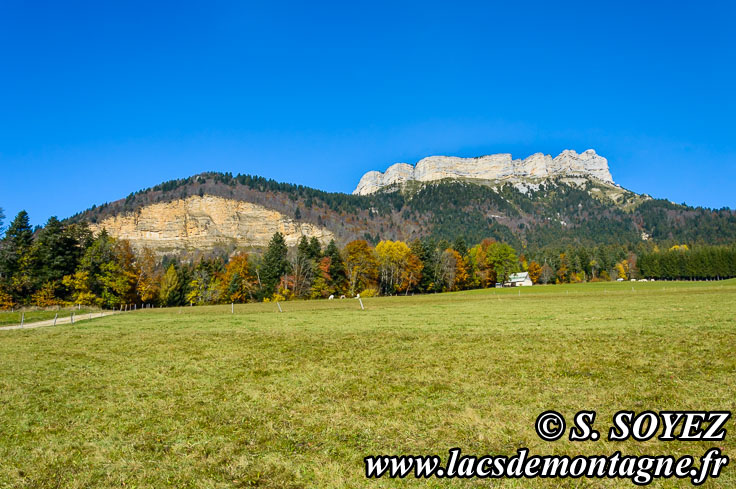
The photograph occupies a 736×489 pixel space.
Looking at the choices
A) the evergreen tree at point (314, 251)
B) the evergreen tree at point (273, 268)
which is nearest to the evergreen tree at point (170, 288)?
the evergreen tree at point (273, 268)

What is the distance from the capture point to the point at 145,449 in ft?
21.9

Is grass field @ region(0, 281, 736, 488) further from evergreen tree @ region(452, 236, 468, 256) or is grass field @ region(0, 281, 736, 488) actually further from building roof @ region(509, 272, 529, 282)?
building roof @ region(509, 272, 529, 282)

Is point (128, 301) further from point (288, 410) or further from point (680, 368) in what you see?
point (680, 368)

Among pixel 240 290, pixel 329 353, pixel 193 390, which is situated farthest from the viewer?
Result: pixel 240 290

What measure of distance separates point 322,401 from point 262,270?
78.8 meters

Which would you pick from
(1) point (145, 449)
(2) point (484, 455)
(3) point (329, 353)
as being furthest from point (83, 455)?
(3) point (329, 353)

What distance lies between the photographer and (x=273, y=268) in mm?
84562

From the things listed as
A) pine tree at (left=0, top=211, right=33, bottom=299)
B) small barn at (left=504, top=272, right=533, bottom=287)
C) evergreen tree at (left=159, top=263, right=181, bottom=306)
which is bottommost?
small barn at (left=504, top=272, right=533, bottom=287)

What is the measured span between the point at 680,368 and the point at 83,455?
1404 cm

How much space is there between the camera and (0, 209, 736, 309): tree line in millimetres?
60875

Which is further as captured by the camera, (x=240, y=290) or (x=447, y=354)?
(x=240, y=290)

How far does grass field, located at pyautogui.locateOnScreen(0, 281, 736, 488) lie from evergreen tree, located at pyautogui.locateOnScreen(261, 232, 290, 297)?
218 ft

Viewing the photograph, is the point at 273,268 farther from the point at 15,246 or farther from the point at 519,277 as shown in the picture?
the point at 519,277

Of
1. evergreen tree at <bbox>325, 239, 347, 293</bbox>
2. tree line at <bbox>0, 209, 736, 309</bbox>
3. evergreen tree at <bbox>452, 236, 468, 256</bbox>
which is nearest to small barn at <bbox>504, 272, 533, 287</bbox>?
tree line at <bbox>0, 209, 736, 309</bbox>
